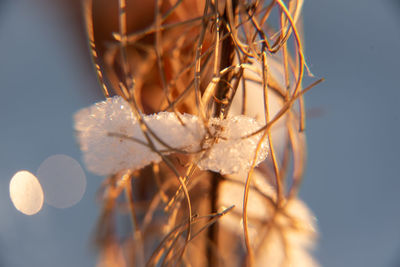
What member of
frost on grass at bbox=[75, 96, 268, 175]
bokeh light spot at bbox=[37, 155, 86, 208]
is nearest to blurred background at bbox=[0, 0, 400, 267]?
bokeh light spot at bbox=[37, 155, 86, 208]

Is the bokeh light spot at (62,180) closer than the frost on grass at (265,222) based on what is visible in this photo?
No

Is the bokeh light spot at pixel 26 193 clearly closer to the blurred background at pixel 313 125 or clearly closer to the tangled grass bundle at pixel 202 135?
the blurred background at pixel 313 125

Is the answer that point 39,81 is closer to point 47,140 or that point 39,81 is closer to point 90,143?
point 47,140

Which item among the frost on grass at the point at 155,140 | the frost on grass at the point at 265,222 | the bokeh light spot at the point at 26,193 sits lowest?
the frost on grass at the point at 265,222

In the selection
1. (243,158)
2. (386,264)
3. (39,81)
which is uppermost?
(39,81)

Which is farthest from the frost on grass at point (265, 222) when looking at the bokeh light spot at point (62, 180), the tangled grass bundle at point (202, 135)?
the bokeh light spot at point (62, 180)

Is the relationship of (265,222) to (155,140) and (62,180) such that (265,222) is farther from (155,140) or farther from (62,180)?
(62,180)

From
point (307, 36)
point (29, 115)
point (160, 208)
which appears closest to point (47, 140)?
point (29, 115)

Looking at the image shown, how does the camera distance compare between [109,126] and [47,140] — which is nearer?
[109,126]
